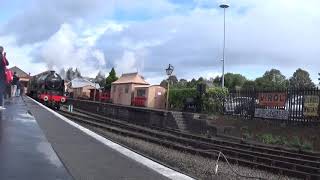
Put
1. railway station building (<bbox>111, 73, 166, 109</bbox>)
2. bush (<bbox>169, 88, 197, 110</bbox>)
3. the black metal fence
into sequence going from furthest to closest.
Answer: railway station building (<bbox>111, 73, 166, 109</bbox>) < bush (<bbox>169, 88, 197, 110</bbox>) < the black metal fence

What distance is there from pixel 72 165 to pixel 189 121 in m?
27.8

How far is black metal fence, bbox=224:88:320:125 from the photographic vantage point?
28.6 meters

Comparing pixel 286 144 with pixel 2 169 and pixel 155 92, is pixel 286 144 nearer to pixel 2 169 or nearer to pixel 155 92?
pixel 2 169

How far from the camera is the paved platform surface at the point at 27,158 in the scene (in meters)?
6.82

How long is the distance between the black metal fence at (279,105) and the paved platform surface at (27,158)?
20.0 m

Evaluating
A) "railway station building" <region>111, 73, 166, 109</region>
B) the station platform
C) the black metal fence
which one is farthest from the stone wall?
the station platform

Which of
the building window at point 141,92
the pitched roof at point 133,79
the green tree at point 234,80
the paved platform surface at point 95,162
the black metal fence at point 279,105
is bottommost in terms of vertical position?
the paved platform surface at point 95,162

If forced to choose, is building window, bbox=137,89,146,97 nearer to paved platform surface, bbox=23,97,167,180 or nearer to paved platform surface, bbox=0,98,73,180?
paved platform surface, bbox=0,98,73,180

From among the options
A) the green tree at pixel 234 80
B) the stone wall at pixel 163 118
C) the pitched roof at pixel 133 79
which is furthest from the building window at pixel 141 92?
the green tree at pixel 234 80

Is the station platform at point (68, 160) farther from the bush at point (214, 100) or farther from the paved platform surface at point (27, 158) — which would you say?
the bush at point (214, 100)

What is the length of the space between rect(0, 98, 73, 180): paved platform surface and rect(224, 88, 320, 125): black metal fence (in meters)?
20.0

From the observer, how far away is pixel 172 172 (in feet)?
26.4

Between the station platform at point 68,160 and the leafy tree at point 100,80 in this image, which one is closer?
the station platform at point 68,160

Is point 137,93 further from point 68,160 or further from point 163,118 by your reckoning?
point 68,160
